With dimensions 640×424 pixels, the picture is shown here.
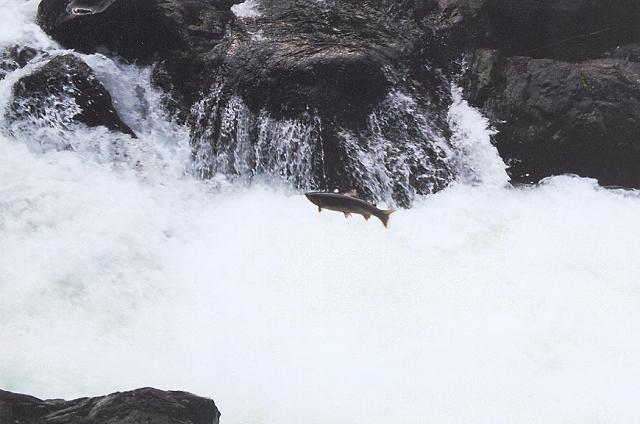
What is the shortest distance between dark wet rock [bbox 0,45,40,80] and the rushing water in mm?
435

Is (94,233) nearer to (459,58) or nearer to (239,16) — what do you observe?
(239,16)

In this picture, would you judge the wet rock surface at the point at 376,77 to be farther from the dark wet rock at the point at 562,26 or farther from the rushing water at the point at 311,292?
the rushing water at the point at 311,292

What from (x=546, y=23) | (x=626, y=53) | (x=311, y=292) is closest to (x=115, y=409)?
(x=311, y=292)

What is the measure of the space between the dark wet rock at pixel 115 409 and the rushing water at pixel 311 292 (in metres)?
0.71

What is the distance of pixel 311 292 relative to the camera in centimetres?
569

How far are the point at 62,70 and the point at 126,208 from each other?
185cm

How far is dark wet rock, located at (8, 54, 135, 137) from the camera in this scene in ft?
23.6

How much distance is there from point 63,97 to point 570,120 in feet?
16.8

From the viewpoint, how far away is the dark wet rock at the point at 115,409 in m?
3.68

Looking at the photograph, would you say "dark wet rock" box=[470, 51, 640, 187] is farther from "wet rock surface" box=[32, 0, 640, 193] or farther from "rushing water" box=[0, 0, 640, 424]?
"rushing water" box=[0, 0, 640, 424]

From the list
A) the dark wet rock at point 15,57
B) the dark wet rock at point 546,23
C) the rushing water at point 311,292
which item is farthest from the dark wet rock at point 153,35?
the dark wet rock at point 546,23

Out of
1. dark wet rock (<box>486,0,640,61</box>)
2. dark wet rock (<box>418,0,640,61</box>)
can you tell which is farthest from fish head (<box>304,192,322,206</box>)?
dark wet rock (<box>486,0,640,61</box>)

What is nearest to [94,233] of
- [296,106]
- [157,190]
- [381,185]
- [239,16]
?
[157,190]

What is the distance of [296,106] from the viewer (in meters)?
6.98
